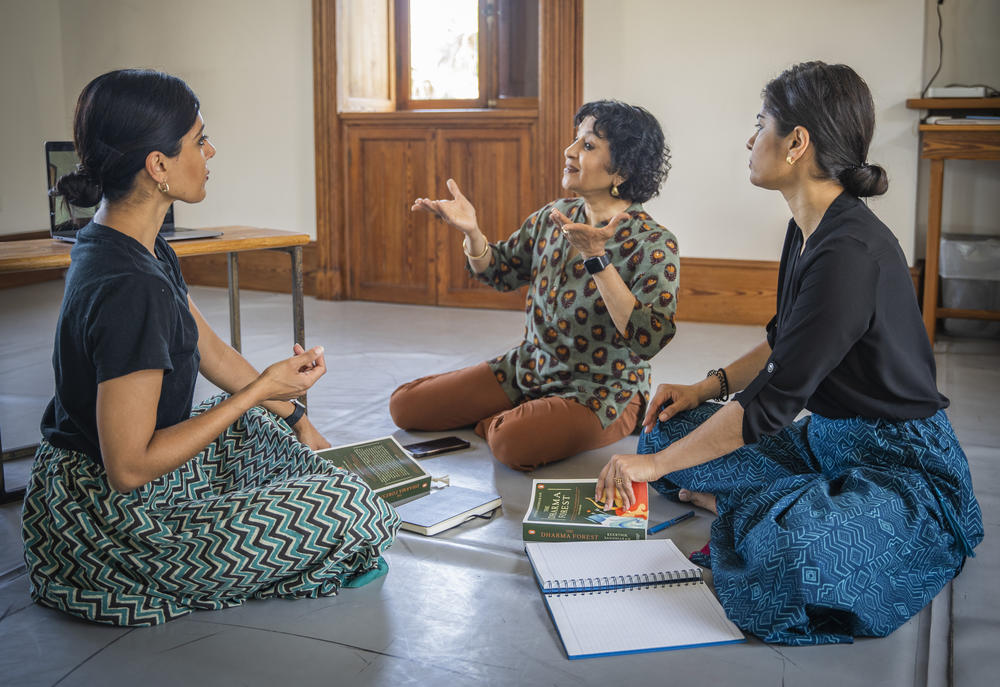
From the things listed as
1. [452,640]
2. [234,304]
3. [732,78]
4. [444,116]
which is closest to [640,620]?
[452,640]

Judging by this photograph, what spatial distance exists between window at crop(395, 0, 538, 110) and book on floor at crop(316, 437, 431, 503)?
10.1ft

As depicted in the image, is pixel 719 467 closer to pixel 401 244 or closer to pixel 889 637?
pixel 889 637

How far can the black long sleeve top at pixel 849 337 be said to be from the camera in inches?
67.2

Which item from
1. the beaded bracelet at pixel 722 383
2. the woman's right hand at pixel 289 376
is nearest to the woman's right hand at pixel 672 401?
the beaded bracelet at pixel 722 383

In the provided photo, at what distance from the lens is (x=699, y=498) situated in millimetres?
2299

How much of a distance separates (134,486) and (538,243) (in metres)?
1.47

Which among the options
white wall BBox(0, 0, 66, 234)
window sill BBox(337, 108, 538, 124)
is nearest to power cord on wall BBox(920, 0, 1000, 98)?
window sill BBox(337, 108, 538, 124)

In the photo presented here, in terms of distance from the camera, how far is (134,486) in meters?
1.62

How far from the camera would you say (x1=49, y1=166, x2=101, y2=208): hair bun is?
1.69 m

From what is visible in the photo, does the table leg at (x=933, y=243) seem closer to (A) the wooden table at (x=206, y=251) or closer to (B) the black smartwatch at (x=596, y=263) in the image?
(B) the black smartwatch at (x=596, y=263)

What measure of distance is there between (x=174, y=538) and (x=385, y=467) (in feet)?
2.34

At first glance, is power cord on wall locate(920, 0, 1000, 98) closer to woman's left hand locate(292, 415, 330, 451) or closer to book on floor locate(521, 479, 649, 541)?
book on floor locate(521, 479, 649, 541)

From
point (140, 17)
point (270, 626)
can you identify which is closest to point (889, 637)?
point (270, 626)

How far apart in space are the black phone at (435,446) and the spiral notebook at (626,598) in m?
0.78
